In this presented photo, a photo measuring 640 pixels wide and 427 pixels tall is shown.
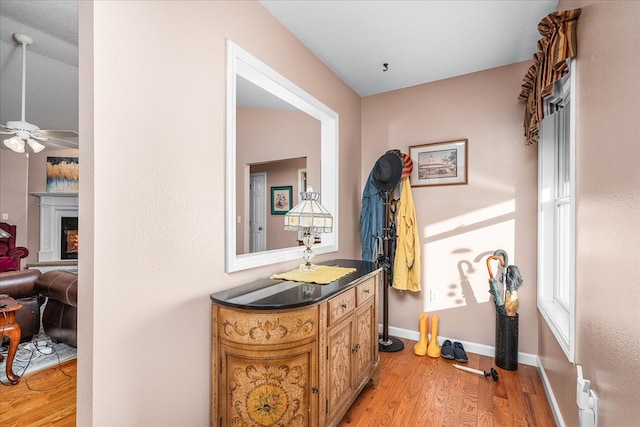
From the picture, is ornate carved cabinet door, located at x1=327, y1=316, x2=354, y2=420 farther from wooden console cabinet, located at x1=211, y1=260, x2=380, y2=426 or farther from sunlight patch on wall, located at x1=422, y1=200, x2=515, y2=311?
sunlight patch on wall, located at x1=422, y1=200, x2=515, y2=311

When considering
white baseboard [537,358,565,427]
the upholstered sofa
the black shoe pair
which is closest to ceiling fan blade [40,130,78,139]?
the upholstered sofa

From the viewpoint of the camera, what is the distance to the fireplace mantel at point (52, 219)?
605cm

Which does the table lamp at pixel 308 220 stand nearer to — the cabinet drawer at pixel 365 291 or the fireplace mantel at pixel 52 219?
the cabinet drawer at pixel 365 291

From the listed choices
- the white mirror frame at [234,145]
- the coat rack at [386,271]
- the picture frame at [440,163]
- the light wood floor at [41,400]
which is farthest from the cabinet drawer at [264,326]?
the picture frame at [440,163]

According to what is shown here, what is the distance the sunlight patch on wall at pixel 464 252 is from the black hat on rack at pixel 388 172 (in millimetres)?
642

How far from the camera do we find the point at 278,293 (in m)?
1.51

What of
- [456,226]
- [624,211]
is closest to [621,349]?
[624,211]

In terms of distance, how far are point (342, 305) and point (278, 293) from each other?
40cm

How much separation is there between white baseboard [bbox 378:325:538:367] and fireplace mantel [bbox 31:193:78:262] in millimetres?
7138

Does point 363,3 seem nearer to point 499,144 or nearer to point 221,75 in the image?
point 221,75

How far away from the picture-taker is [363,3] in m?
1.85

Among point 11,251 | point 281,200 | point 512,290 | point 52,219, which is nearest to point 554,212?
point 512,290

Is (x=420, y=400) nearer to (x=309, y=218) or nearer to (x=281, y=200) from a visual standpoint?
(x=309, y=218)

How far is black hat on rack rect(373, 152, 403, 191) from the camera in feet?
8.68
